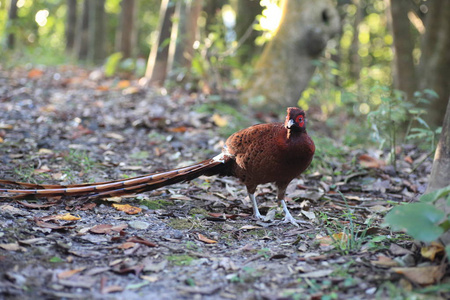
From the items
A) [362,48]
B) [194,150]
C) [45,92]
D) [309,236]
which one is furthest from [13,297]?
[362,48]

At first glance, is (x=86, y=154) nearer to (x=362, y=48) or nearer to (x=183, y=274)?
(x=183, y=274)

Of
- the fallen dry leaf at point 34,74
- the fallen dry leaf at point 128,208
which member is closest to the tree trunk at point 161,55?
the fallen dry leaf at point 34,74

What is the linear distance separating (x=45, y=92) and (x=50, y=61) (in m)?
5.53

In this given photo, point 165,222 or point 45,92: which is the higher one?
point 45,92

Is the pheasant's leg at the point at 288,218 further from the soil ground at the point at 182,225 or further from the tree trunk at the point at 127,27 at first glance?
the tree trunk at the point at 127,27

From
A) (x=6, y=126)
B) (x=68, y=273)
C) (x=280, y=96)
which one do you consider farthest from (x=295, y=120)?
(x=6, y=126)

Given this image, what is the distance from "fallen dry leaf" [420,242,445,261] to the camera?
2441 mm

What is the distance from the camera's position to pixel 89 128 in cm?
572

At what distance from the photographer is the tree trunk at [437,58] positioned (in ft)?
21.5

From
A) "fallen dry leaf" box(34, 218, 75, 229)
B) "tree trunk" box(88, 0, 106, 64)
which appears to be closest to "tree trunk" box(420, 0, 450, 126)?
"fallen dry leaf" box(34, 218, 75, 229)

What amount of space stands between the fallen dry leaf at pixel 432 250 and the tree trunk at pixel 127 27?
1048cm

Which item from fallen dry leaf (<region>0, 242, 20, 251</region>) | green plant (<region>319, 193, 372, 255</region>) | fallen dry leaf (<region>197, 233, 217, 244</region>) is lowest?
fallen dry leaf (<region>197, 233, 217, 244</region>)

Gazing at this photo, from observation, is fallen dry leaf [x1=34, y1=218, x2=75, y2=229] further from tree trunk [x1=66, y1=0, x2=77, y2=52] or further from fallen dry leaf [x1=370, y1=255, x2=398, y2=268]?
tree trunk [x1=66, y1=0, x2=77, y2=52]

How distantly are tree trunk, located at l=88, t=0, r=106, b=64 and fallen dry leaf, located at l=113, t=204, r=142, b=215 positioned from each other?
10490 mm
